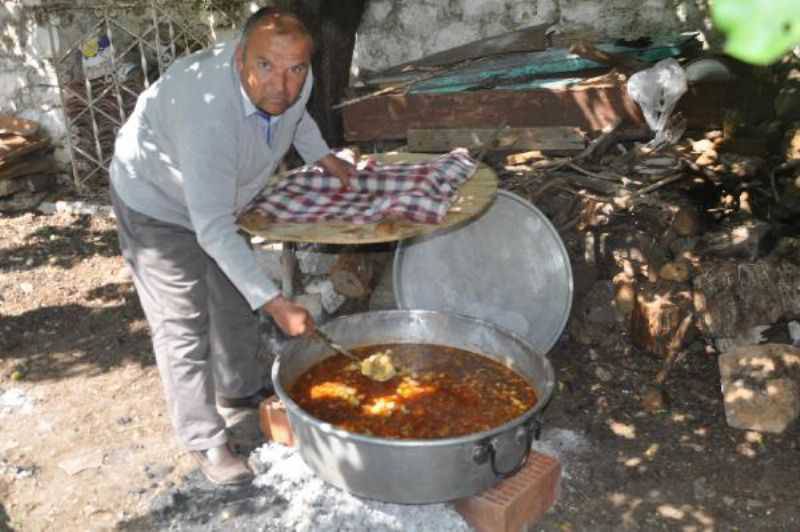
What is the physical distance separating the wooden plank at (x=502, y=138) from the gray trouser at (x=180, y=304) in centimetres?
254

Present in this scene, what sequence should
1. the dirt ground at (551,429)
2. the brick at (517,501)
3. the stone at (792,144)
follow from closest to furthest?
the brick at (517,501) < the dirt ground at (551,429) < the stone at (792,144)

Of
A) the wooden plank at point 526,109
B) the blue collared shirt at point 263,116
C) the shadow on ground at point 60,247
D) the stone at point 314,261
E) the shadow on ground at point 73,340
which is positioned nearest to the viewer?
the blue collared shirt at point 263,116

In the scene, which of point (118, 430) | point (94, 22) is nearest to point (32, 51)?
point (94, 22)

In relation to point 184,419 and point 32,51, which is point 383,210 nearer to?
point 184,419

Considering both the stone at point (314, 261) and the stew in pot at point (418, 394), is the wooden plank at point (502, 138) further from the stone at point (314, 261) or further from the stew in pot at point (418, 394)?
the stew in pot at point (418, 394)

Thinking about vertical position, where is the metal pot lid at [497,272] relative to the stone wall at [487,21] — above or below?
below

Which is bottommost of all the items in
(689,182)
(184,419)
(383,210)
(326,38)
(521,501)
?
(521,501)

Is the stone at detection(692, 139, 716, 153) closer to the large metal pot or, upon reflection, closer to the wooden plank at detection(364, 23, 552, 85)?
the wooden plank at detection(364, 23, 552, 85)

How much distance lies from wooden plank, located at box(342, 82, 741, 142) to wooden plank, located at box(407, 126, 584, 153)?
12 cm

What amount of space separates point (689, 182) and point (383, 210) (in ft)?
9.32

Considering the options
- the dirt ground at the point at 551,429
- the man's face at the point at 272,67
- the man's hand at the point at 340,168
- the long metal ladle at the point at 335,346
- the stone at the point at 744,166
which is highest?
the man's face at the point at 272,67

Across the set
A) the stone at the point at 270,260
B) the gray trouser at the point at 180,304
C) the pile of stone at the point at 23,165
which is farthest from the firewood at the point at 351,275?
the pile of stone at the point at 23,165

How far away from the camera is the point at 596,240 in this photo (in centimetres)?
489

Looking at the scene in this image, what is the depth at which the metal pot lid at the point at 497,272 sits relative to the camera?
4238 millimetres
